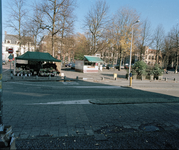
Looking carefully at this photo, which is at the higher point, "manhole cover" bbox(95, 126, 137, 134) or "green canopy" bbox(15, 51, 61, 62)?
"green canopy" bbox(15, 51, 61, 62)

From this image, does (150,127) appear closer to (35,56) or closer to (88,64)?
(35,56)

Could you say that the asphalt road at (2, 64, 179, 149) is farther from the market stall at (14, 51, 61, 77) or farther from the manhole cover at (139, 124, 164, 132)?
the market stall at (14, 51, 61, 77)

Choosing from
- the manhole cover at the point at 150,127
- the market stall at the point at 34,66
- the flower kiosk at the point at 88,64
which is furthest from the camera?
the flower kiosk at the point at 88,64

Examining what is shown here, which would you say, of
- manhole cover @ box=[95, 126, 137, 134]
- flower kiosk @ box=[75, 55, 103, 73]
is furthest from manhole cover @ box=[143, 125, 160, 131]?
flower kiosk @ box=[75, 55, 103, 73]

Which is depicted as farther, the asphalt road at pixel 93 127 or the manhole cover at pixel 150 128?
the manhole cover at pixel 150 128

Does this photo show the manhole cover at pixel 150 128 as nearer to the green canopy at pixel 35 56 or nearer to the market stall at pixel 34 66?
the market stall at pixel 34 66

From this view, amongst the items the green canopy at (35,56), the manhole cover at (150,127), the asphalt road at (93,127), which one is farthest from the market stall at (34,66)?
the manhole cover at (150,127)

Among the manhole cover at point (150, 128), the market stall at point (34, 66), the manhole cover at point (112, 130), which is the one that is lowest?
the manhole cover at point (150, 128)

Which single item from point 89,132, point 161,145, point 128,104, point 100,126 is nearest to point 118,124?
point 100,126

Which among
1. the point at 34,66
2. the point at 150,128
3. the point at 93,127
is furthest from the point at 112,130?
the point at 34,66

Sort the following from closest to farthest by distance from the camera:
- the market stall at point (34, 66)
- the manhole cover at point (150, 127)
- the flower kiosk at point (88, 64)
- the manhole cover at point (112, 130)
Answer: the manhole cover at point (112, 130)
the manhole cover at point (150, 127)
the market stall at point (34, 66)
the flower kiosk at point (88, 64)

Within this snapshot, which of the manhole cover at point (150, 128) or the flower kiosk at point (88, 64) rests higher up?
the flower kiosk at point (88, 64)

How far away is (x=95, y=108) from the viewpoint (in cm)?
644

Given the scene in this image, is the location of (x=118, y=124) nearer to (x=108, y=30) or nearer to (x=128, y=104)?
(x=128, y=104)
